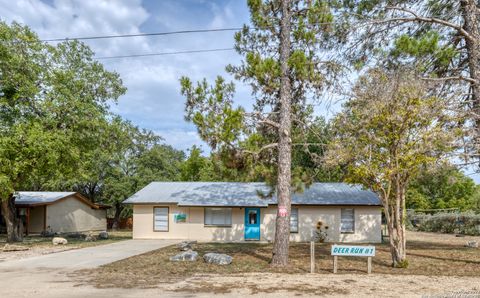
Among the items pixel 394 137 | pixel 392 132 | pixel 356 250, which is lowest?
pixel 356 250

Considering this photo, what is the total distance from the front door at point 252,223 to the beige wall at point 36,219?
15392 mm

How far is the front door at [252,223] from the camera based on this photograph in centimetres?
2200

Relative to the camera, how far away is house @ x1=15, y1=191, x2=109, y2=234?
1115 inches

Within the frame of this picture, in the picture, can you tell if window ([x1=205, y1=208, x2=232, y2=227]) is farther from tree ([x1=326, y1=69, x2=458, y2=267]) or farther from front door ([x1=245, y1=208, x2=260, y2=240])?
tree ([x1=326, y1=69, x2=458, y2=267])

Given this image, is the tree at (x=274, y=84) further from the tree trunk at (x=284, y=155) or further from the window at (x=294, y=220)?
the window at (x=294, y=220)

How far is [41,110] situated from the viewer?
19797 millimetres

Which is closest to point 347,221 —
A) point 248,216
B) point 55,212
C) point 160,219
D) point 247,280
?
point 248,216

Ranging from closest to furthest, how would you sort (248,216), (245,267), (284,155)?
Answer: (245,267)
(284,155)
(248,216)

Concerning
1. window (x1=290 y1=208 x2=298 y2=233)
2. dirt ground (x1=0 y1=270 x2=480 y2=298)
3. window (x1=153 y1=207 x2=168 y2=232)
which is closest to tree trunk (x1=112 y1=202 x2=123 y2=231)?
window (x1=153 y1=207 x2=168 y2=232)

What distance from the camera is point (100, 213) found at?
3450cm

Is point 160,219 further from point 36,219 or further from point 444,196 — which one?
point 444,196

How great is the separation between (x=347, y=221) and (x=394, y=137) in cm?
1131

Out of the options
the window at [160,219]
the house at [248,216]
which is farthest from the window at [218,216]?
the window at [160,219]

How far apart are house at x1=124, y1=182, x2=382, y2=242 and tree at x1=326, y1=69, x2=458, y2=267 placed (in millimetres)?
9480
